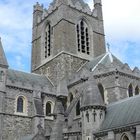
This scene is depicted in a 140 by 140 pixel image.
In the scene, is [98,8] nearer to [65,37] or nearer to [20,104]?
[65,37]

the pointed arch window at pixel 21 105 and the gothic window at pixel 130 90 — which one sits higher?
the gothic window at pixel 130 90

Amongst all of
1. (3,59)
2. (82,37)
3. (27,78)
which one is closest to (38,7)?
(82,37)

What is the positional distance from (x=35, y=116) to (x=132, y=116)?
12043 millimetres

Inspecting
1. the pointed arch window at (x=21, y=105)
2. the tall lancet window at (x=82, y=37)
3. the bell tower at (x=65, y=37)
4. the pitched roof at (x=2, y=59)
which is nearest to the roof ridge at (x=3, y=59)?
the pitched roof at (x=2, y=59)

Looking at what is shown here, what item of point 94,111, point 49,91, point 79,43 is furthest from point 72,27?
point 94,111

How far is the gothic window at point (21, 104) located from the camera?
114 ft

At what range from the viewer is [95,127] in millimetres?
27844

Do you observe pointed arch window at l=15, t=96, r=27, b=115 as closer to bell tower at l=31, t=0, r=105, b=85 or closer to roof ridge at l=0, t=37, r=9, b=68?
roof ridge at l=0, t=37, r=9, b=68

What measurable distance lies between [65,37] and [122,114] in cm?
1820

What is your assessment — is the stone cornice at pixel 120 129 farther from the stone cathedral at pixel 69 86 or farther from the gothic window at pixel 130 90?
the gothic window at pixel 130 90

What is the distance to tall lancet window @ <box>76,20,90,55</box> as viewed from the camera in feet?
146

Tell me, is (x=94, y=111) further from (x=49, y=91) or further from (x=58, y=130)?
(x=49, y=91)

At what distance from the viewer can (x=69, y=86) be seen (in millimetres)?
37906

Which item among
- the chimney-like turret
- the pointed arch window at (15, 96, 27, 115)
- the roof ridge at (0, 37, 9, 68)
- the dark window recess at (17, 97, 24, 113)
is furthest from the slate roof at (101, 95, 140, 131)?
the chimney-like turret
